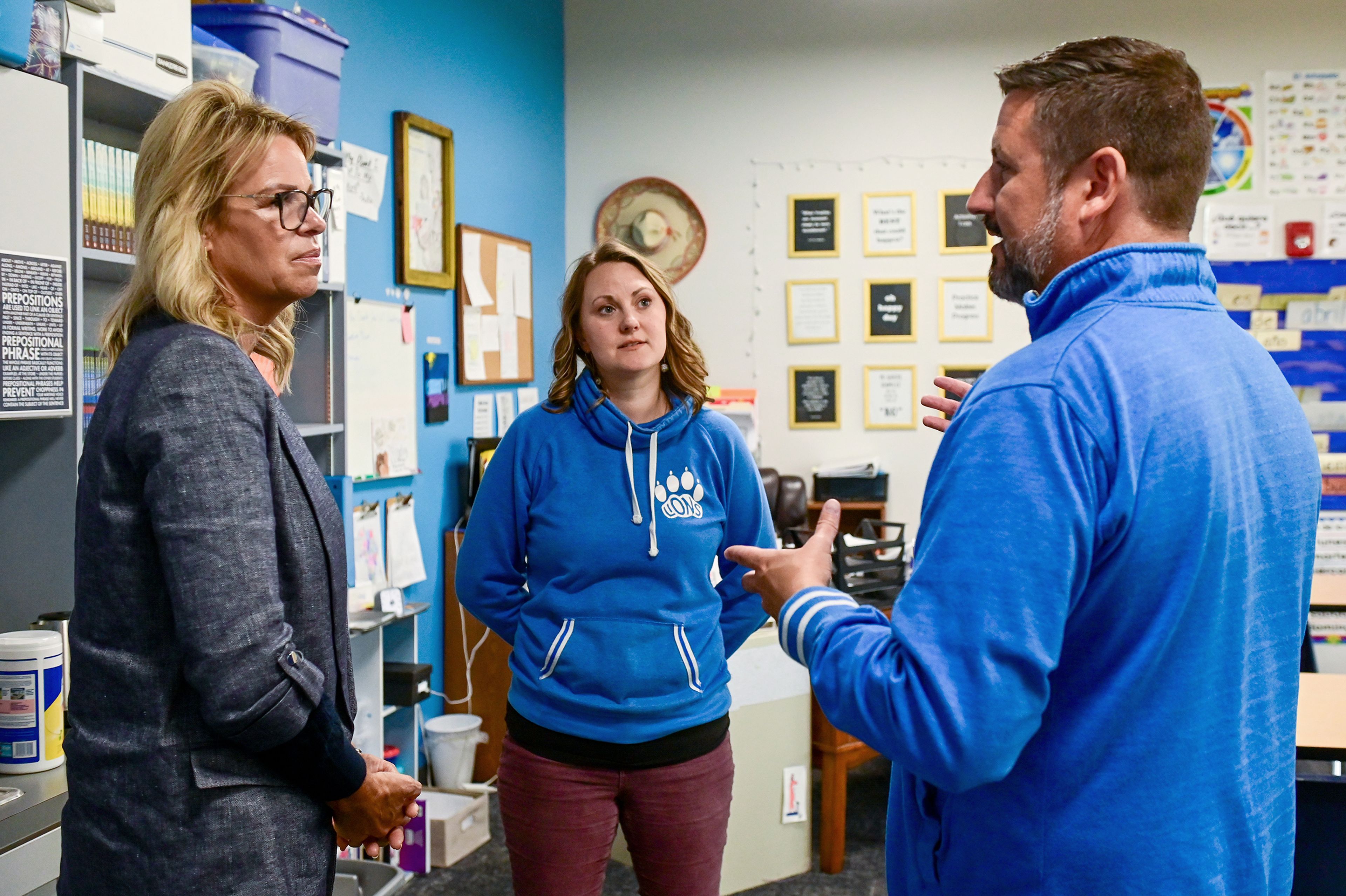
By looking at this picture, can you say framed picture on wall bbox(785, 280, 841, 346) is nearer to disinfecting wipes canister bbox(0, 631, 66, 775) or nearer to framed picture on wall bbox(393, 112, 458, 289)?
framed picture on wall bbox(393, 112, 458, 289)

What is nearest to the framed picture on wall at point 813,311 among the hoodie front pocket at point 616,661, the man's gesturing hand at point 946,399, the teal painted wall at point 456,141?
the teal painted wall at point 456,141

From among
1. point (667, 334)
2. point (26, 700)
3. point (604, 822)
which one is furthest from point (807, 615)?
point (26, 700)

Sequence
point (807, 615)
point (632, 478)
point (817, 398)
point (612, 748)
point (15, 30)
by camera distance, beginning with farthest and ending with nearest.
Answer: point (817, 398)
point (632, 478)
point (612, 748)
point (15, 30)
point (807, 615)

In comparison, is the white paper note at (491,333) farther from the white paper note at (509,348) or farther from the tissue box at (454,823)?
the tissue box at (454,823)

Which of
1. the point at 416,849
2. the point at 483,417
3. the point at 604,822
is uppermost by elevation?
the point at 483,417

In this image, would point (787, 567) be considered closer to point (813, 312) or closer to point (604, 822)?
point (604, 822)

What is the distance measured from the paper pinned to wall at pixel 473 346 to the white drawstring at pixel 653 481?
80.2 inches

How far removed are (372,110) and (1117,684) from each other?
2892 mm

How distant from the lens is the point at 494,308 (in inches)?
153

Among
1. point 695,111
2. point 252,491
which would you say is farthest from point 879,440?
point 252,491

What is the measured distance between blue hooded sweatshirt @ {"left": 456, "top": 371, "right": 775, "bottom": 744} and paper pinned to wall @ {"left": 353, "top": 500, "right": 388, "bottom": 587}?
1232 millimetres

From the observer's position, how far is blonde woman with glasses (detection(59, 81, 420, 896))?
1.00 m

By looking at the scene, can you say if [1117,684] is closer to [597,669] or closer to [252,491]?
[252,491]

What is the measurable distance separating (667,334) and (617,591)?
502 millimetres
